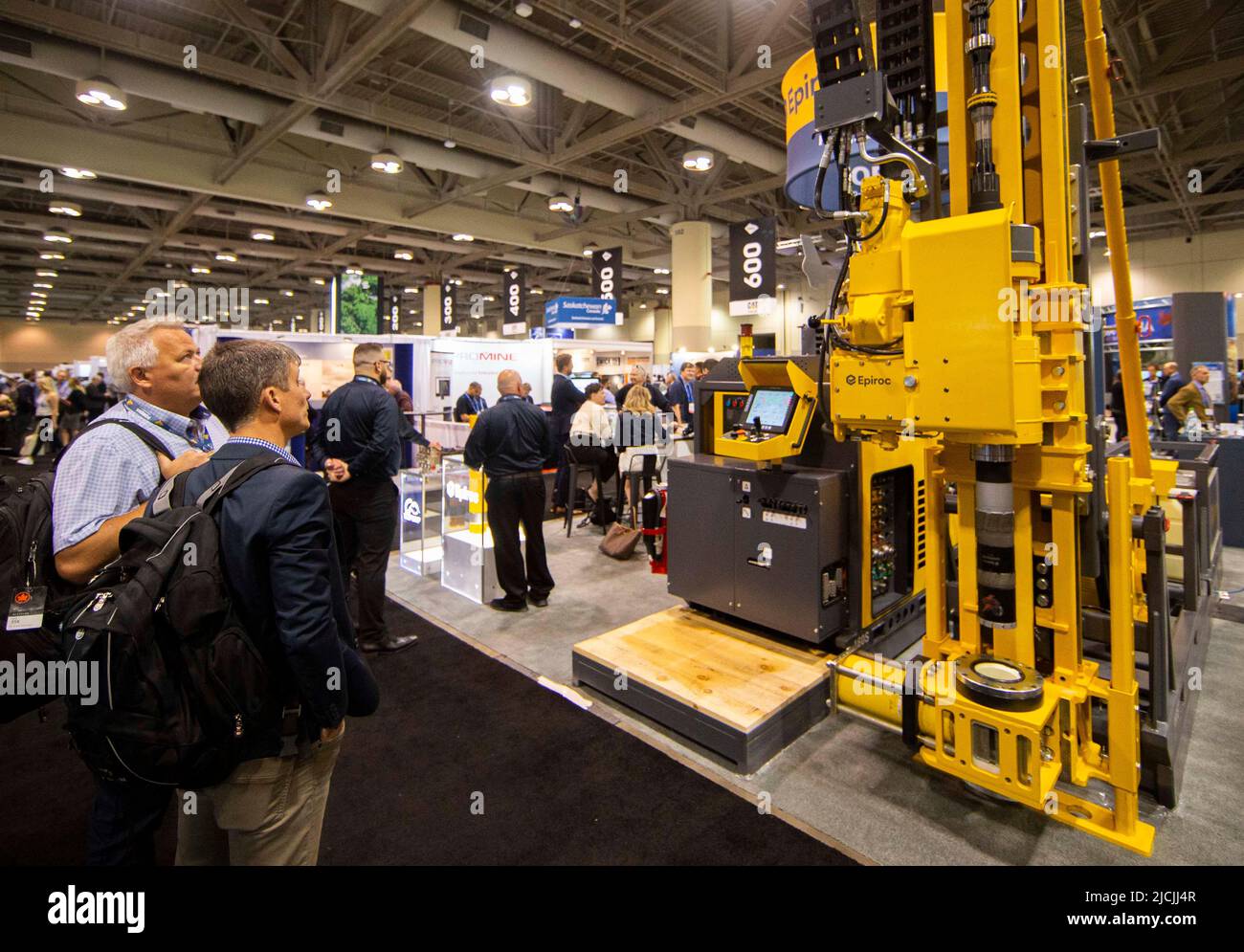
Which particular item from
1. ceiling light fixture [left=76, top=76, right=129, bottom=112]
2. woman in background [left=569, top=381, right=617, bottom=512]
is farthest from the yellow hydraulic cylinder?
ceiling light fixture [left=76, top=76, right=129, bottom=112]

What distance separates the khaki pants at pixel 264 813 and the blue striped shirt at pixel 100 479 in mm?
778

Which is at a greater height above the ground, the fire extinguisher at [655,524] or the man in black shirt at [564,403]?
the man in black shirt at [564,403]

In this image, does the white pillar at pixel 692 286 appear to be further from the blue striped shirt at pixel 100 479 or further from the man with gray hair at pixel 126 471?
the blue striped shirt at pixel 100 479

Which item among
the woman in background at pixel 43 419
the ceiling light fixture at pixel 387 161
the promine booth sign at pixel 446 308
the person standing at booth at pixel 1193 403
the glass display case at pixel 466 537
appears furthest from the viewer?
the promine booth sign at pixel 446 308

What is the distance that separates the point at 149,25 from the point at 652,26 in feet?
17.5

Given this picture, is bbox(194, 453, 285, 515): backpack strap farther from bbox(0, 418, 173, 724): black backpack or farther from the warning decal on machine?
the warning decal on machine

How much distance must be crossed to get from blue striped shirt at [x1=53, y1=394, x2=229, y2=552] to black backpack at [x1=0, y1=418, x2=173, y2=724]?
0.14 feet

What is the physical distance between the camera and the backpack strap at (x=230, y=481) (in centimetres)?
135

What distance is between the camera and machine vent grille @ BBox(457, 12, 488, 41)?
598 cm

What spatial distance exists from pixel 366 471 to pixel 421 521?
1.92 metres

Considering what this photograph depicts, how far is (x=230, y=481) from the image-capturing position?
1.37m

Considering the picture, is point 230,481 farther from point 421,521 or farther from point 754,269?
point 754,269

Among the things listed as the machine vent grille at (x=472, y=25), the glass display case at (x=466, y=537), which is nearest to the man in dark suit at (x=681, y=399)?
the glass display case at (x=466, y=537)
